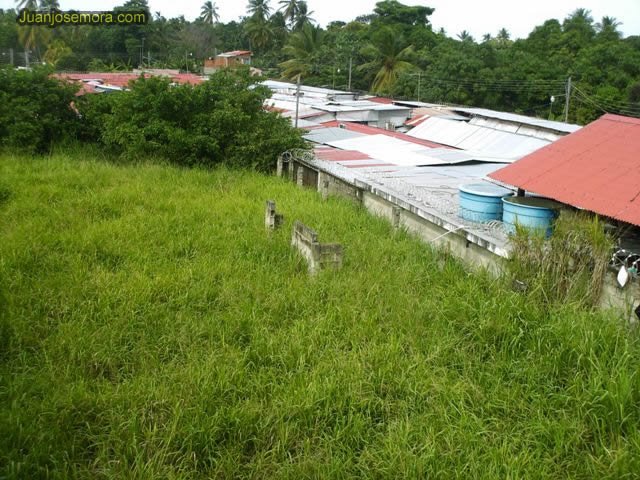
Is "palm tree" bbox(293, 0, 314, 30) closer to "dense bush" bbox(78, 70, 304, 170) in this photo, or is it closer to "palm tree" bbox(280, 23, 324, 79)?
"palm tree" bbox(280, 23, 324, 79)

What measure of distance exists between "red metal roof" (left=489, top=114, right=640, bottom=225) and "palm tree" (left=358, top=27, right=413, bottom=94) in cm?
2390

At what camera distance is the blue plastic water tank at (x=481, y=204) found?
24.2 feet

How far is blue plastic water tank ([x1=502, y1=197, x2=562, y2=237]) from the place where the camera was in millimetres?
6617

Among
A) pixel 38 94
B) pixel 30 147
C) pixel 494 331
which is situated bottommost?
pixel 494 331

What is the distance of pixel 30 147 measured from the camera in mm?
12203

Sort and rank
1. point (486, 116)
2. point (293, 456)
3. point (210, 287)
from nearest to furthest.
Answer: point (293, 456) < point (210, 287) < point (486, 116)

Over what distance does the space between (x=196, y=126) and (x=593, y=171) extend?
27.2 feet

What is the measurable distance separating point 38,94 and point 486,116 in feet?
45.1

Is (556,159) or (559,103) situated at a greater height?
(559,103)

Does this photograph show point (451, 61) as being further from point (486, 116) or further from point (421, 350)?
point (421, 350)

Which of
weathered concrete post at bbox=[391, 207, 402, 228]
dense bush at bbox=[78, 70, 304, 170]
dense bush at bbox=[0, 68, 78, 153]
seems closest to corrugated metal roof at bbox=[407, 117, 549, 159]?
dense bush at bbox=[78, 70, 304, 170]

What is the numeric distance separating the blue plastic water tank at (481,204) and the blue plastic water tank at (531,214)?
0.29m

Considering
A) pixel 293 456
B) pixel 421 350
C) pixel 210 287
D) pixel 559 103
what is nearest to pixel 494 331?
pixel 421 350

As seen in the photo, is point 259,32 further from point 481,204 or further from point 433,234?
point 481,204
